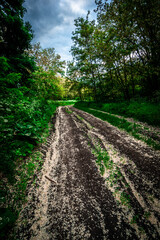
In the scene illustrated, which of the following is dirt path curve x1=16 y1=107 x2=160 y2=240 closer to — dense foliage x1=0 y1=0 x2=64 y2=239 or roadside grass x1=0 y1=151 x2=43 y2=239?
roadside grass x1=0 y1=151 x2=43 y2=239

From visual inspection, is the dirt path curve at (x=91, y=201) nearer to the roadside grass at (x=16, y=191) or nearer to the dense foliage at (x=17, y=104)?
the roadside grass at (x=16, y=191)

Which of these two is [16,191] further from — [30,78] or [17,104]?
[30,78]

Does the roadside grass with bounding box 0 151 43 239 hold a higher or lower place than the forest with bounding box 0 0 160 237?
lower

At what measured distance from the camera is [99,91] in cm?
1533

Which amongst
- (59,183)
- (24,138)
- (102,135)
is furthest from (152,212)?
(24,138)

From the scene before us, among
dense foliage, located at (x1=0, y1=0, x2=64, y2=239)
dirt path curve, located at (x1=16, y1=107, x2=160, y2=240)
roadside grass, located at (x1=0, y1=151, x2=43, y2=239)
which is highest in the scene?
dense foliage, located at (x1=0, y1=0, x2=64, y2=239)

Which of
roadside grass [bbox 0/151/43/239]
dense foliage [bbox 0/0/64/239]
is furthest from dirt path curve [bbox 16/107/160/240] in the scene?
dense foliage [bbox 0/0/64/239]

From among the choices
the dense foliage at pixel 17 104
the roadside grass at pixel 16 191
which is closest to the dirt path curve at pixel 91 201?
the roadside grass at pixel 16 191

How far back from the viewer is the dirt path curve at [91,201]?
5.35 feet

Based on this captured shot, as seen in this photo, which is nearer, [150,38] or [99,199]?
[99,199]

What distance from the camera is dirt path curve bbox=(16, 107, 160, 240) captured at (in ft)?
5.35

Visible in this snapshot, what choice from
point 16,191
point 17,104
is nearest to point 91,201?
point 16,191

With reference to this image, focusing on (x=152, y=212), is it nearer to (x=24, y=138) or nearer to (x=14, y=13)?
(x=24, y=138)

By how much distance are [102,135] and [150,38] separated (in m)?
7.56
